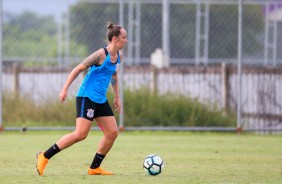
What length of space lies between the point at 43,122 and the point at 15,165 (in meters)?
7.92

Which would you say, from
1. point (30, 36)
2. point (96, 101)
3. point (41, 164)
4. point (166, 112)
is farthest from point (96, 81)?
point (30, 36)

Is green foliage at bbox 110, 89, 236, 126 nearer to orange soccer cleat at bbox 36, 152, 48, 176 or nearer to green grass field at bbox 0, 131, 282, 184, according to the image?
green grass field at bbox 0, 131, 282, 184

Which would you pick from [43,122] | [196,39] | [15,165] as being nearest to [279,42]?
[196,39]

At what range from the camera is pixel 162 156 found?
13.5 metres

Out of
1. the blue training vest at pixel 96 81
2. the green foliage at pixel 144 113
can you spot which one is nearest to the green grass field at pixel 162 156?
the green foliage at pixel 144 113

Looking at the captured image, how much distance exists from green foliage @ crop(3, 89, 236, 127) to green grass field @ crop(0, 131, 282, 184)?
432 mm

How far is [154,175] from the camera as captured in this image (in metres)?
10.6

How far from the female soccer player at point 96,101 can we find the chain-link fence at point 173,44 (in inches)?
285

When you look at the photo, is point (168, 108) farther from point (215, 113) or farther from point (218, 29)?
point (218, 29)

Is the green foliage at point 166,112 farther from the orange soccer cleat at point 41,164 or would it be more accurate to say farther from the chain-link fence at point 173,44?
the orange soccer cleat at point 41,164

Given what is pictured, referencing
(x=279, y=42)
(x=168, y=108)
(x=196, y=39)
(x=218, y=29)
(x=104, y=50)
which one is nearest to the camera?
(x=104, y=50)

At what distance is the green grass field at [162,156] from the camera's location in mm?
10156

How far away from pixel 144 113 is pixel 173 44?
5.55m

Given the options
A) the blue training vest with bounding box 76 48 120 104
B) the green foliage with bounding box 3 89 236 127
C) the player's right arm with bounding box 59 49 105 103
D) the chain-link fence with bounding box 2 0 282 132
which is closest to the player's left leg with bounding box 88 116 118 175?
the blue training vest with bounding box 76 48 120 104
